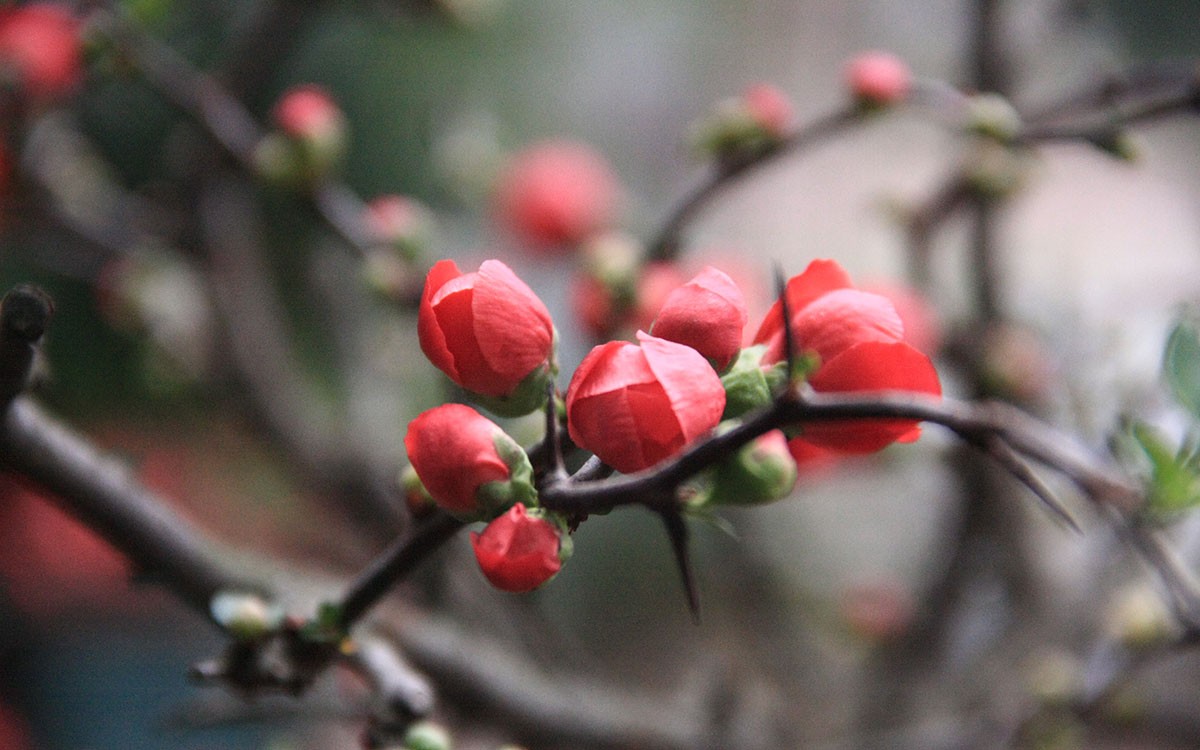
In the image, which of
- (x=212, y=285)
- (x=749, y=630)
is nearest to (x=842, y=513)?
(x=749, y=630)

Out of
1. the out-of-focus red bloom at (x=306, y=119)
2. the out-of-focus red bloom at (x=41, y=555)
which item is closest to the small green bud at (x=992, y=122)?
the out-of-focus red bloom at (x=306, y=119)

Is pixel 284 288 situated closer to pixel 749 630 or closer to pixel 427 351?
pixel 749 630

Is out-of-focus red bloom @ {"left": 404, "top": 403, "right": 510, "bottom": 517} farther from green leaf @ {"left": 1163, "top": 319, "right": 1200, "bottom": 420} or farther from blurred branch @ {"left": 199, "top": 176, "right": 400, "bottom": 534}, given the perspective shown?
blurred branch @ {"left": 199, "top": 176, "right": 400, "bottom": 534}

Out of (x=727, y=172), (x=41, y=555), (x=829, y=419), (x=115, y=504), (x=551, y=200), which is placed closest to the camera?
(x=829, y=419)

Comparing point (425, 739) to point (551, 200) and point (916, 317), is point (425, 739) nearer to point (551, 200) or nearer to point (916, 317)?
point (916, 317)

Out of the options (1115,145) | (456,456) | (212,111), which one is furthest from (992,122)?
(212,111)

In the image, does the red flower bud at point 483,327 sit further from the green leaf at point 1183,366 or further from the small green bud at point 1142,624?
the small green bud at point 1142,624
